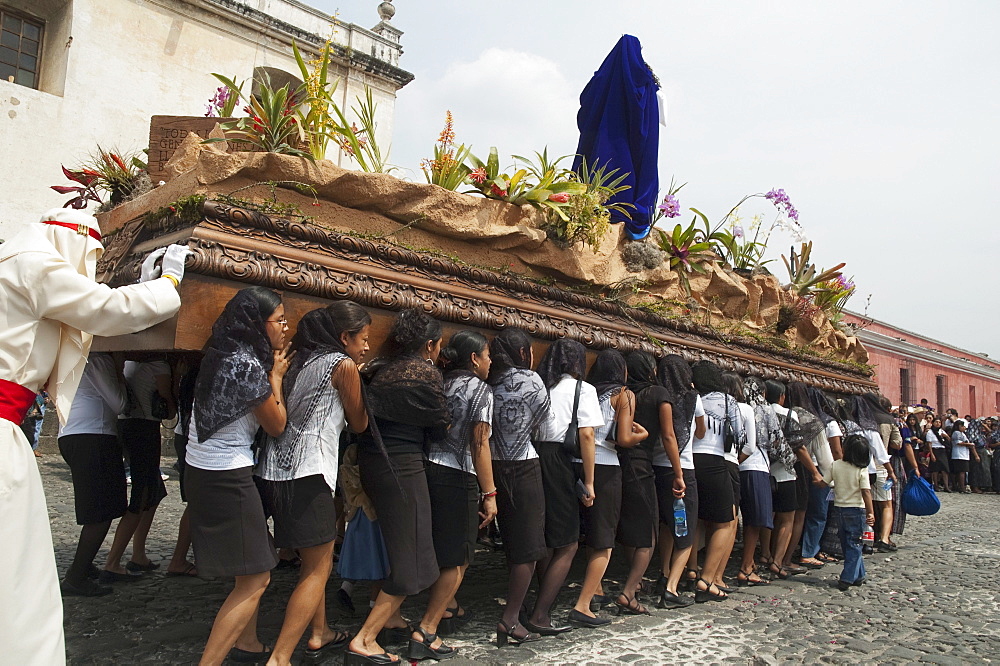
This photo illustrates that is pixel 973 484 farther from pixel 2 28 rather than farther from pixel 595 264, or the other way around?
pixel 2 28

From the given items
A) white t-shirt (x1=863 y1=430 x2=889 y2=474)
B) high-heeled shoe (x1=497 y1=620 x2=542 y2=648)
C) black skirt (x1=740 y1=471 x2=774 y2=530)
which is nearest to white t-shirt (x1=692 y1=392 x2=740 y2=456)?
black skirt (x1=740 y1=471 x2=774 y2=530)

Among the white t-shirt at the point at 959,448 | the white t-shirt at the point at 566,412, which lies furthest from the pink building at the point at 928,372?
the white t-shirt at the point at 566,412

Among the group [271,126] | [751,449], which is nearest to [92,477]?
[271,126]

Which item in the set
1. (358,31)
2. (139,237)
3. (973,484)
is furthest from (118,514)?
(973,484)

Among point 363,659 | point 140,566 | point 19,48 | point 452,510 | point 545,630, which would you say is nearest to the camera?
point 363,659

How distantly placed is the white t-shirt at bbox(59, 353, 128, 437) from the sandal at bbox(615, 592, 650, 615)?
123 inches

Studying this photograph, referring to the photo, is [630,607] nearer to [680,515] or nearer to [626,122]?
[680,515]

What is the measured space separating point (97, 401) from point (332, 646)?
6.30 ft

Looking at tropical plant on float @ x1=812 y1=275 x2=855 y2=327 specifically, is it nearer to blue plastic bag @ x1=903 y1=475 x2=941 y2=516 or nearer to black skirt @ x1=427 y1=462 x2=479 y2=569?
blue plastic bag @ x1=903 y1=475 x2=941 y2=516

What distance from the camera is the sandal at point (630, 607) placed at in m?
4.29

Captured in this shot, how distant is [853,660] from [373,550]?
2.46 meters

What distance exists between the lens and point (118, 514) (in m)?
3.95

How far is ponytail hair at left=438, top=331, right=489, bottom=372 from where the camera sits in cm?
368

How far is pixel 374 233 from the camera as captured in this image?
3777 mm
